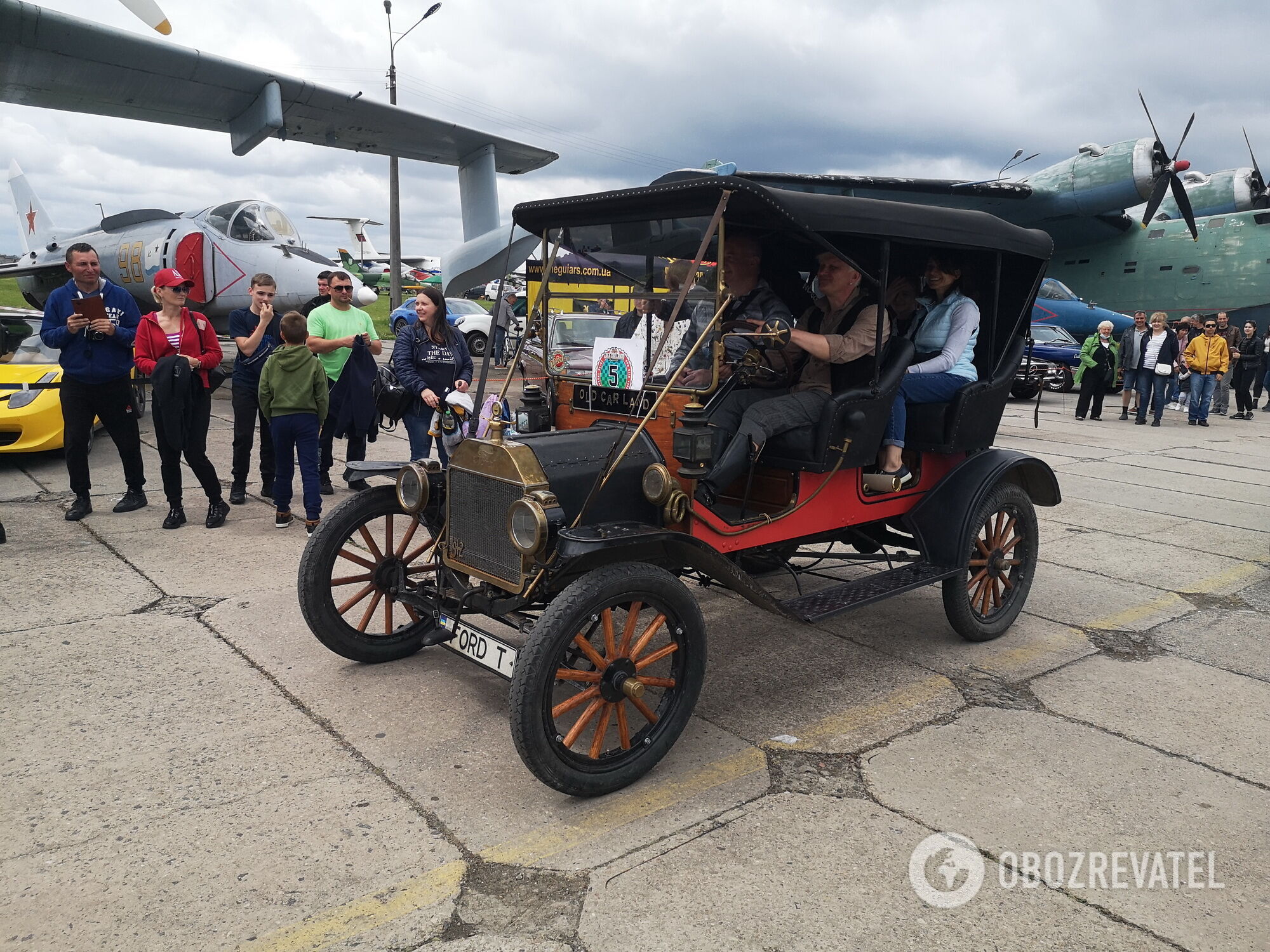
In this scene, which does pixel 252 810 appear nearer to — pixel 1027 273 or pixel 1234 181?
pixel 1027 273

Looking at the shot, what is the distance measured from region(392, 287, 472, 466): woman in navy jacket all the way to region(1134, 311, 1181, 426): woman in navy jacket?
13441mm

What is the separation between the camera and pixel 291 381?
21.3ft

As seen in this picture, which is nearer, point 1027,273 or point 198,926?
point 198,926

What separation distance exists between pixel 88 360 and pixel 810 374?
5.50 m

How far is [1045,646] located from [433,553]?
10.9 ft

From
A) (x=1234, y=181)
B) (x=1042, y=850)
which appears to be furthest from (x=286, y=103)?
(x=1234, y=181)

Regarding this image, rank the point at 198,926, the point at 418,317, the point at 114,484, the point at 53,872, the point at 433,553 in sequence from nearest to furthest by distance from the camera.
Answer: the point at 198,926
the point at 53,872
the point at 433,553
the point at 418,317
the point at 114,484

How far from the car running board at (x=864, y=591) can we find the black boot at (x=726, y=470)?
56 centimetres

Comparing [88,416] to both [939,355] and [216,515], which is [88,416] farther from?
[939,355]

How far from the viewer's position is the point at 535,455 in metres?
3.51

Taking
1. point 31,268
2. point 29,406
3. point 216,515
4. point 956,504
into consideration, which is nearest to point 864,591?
point 956,504

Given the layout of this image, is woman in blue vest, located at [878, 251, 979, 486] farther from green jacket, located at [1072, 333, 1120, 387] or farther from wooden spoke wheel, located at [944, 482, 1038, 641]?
green jacket, located at [1072, 333, 1120, 387]

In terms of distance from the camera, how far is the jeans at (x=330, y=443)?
7613 mm

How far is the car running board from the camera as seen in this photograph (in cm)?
395
